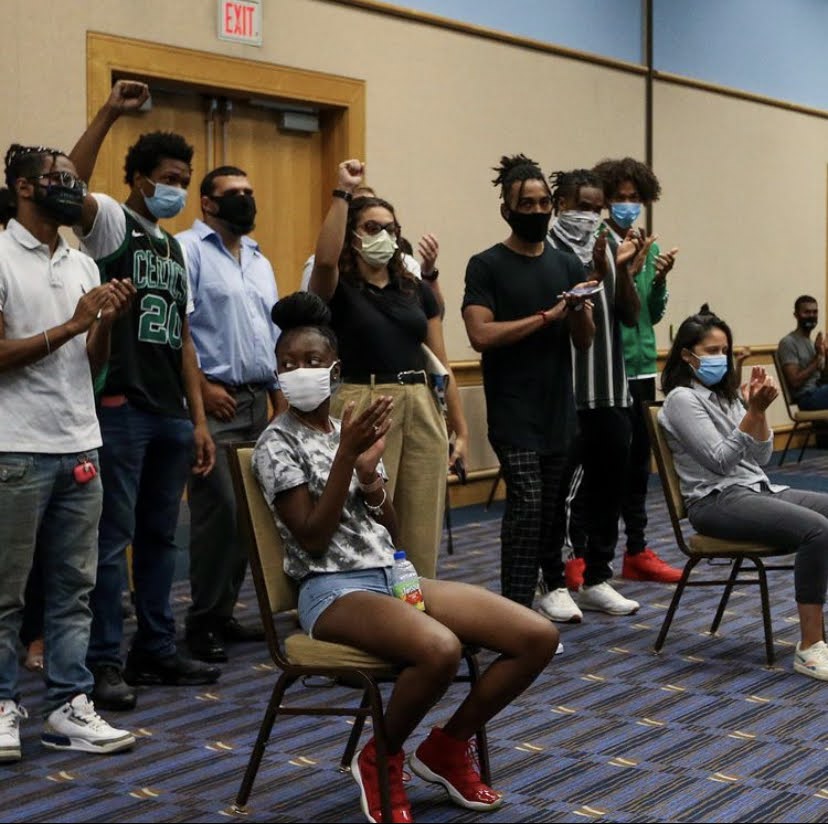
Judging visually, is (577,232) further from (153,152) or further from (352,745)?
(352,745)

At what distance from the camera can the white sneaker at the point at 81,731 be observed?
3523 millimetres

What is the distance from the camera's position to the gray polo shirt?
448 cm

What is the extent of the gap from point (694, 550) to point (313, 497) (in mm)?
1844

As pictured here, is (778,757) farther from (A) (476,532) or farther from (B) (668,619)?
(A) (476,532)

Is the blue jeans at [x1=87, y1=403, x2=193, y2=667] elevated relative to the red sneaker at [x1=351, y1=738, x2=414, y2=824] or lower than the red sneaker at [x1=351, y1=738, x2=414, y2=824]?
elevated

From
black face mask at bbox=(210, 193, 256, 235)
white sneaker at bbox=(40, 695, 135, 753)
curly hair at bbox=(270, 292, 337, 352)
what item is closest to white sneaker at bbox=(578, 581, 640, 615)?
black face mask at bbox=(210, 193, 256, 235)

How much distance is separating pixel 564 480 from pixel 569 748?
151 centimetres

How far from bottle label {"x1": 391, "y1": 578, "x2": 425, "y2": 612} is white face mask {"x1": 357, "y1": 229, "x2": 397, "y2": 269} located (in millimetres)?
1503

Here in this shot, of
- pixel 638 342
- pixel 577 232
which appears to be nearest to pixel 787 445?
pixel 638 342

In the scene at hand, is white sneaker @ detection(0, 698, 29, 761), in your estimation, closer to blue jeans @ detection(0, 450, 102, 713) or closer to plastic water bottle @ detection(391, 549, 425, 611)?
blue jeans @ detection(0, 450, 102, 713)

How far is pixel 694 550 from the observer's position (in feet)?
14.9

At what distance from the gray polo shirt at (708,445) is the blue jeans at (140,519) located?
1.56 m

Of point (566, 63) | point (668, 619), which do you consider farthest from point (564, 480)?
point (566, 63)

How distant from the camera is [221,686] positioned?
4.20 m
